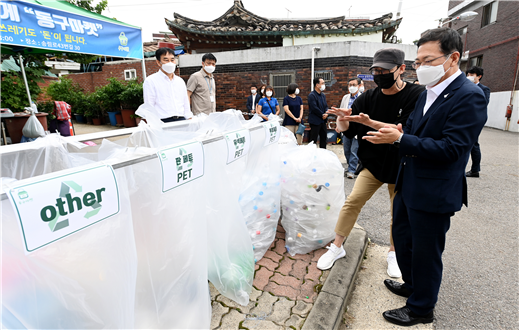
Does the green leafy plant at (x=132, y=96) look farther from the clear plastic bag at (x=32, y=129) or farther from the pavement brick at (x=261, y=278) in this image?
the pavement brick at (x=261, y=278)

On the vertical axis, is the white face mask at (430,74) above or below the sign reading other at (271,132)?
above

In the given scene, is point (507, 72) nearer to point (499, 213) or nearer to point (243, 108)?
point (243, 108)

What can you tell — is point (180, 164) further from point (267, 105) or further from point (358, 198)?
point (267, 105)

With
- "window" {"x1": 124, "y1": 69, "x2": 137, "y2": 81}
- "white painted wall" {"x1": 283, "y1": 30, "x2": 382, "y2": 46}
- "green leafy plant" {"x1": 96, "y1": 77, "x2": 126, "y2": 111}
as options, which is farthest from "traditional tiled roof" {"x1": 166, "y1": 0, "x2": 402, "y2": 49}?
"window" {"x1": 124, "y1": 69, "x2": 137, "y2": 81}

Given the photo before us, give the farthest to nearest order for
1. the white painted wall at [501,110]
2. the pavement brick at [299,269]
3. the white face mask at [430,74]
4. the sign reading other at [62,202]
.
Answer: the white painted wall at [501,110] → the pavement brick at [299,269] → the white face mask at [430,74] → the sign reading other at [62,202]

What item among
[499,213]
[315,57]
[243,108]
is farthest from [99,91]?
[499,213]

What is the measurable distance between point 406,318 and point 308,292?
2.19 ft

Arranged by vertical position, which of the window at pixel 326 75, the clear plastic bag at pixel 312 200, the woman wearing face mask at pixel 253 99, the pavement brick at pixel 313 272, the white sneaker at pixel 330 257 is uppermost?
the window at pixel 326 75

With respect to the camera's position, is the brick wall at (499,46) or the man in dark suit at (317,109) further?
the brick wall at (499,46)

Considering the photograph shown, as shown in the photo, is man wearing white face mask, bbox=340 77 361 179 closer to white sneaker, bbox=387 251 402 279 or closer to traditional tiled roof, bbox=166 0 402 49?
white sneaker, bbox=387 251 402 279

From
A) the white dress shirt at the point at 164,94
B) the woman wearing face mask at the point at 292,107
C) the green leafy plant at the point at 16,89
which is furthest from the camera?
the green leafy plant at the point at 16,89

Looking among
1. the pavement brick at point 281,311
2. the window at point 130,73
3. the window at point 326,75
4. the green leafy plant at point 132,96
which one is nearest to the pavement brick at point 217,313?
the pavement brick at point 281,311

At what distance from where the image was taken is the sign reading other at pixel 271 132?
2578 millimetres

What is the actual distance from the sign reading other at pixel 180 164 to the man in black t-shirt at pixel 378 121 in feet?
3.85
